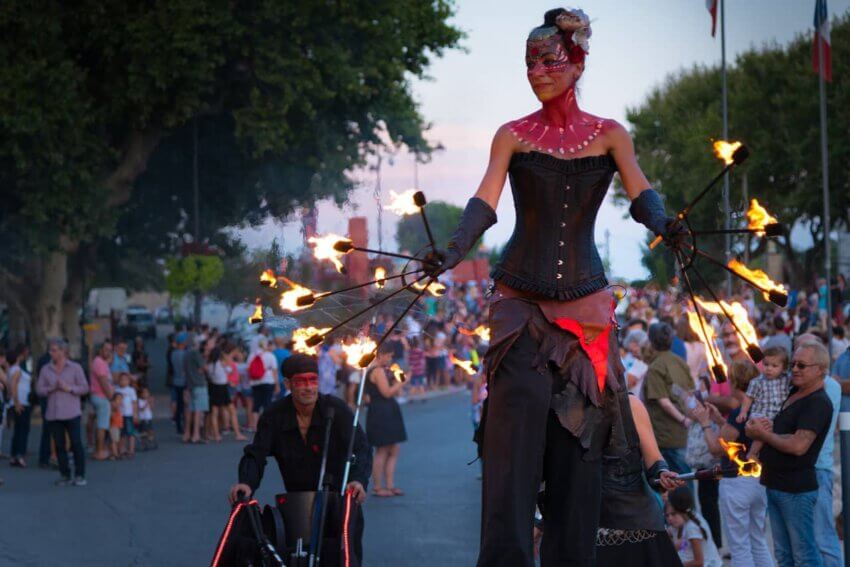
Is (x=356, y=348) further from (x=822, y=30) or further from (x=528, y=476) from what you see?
(x=822, y=30)

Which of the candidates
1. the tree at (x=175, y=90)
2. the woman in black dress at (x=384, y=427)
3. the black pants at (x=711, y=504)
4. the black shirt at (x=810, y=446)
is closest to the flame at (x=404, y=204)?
the black shirt at (x=810, y=446)

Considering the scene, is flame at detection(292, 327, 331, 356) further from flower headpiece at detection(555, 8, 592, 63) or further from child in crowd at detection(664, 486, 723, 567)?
child in crowd at detection(664, 486, 723, 567)

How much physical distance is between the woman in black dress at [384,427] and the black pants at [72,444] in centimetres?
398

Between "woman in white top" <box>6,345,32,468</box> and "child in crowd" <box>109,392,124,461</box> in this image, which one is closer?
"woman in white top" <box>6,345,32,468</box>

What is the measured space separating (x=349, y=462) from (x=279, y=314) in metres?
2.13

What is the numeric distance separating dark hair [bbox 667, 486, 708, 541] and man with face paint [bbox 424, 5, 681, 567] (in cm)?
494

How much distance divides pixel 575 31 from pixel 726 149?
2.29 ft

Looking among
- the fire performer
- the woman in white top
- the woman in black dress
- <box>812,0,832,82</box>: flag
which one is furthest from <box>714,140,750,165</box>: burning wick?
the woman in white top

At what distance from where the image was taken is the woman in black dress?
16.8m

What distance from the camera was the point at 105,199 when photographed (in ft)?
101

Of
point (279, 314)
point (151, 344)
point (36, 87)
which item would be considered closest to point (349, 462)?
point (279, 314)

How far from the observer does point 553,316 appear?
4.83 meters

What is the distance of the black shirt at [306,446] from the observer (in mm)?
8859

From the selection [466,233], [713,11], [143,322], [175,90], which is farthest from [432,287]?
[143,322]
